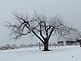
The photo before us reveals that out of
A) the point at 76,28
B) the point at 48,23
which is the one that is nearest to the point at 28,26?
the point at 48,23

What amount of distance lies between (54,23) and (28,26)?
413 centimetres

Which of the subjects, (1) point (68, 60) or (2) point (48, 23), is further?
(2) point (48, 23)

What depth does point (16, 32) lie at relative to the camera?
95.5 ft

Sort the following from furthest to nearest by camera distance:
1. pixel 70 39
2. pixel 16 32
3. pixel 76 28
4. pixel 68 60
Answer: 1. pixel 70 39
2. pixel 76 28
3. pixel 16 32
4. pixel 68 60

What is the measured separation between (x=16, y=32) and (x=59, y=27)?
22.0ft

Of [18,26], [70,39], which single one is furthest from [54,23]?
[70,39]

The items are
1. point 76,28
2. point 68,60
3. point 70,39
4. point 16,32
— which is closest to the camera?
point 68,60

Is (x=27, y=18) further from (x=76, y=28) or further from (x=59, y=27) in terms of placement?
(x=76, y=28)

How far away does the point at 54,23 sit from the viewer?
30.6 meters

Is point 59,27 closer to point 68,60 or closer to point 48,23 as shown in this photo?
point 48,23

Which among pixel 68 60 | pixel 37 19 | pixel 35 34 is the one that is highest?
pixel 37 19

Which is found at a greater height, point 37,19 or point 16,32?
point 37,19

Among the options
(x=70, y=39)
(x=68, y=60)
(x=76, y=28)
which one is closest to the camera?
(x=68, y=60)

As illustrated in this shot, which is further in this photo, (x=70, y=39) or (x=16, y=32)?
(x=70, y=39)
